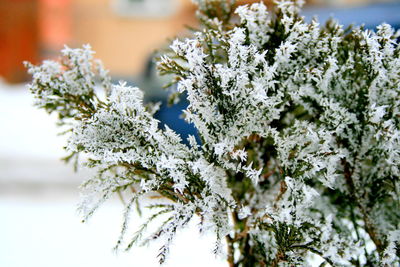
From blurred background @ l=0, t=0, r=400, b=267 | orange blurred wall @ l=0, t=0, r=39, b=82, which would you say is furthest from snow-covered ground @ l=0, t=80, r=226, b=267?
orange blurred wall @ l=0, t=0, r=39, b=82

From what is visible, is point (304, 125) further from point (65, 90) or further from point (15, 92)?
point (15, 92)

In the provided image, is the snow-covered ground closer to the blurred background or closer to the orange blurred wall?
the blurred background

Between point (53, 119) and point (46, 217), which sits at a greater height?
point (53, 119)

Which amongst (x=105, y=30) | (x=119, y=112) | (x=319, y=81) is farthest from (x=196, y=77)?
(x=105, y=30)

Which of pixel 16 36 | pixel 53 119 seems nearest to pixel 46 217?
pixel 53 119

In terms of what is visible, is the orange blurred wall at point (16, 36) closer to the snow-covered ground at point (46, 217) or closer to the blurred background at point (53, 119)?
the blurred background at point (53, 119)

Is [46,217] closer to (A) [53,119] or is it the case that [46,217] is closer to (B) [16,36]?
(A) [53,119]
